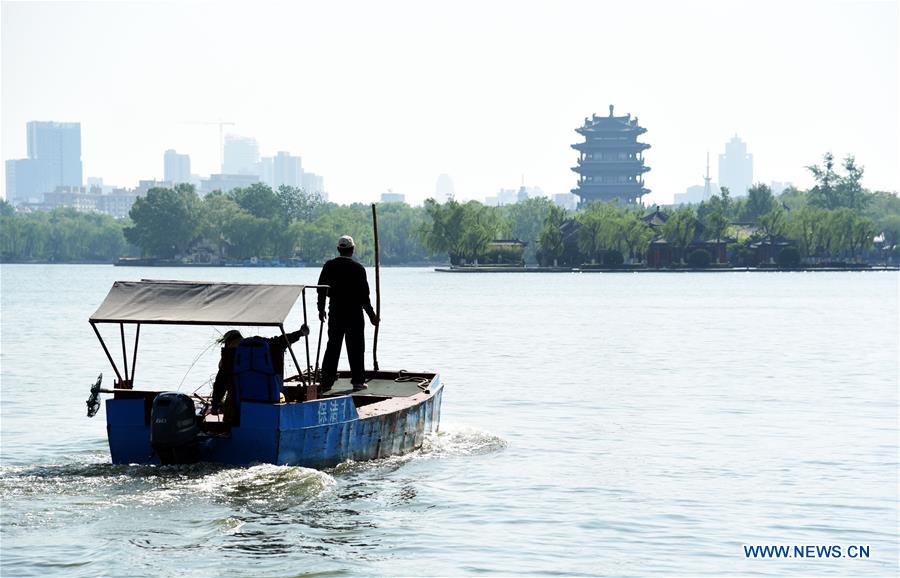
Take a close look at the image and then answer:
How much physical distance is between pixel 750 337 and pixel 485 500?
35.6 metres

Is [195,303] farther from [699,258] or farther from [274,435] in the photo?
[699,258]

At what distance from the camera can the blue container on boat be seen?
15.1 meters

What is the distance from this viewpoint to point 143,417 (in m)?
15.7

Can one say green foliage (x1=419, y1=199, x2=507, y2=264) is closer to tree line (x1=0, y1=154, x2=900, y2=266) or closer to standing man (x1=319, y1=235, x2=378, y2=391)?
tree line (x1=0, y1=154, x2=900, y2=266)

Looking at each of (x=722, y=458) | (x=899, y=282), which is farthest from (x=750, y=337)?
(x=899, y=282)

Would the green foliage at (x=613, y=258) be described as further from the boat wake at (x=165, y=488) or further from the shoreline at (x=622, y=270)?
the boat wake at (x=165, y=488)

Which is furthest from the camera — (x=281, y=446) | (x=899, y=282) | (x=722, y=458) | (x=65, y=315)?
(x=899, y=282)

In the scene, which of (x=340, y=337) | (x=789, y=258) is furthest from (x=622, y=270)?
(x=340, y=337)

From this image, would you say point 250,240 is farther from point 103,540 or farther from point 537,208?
point 103,540

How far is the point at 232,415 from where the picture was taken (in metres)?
15.4

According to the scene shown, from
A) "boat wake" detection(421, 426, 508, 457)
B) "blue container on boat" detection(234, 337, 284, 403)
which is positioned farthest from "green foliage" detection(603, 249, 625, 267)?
"blue container on boat" detection(234, 337, 284, 403)

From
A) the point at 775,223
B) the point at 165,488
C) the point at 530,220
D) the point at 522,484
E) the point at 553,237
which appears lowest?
the point at 522,484

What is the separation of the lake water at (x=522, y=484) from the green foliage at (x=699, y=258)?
10775cm

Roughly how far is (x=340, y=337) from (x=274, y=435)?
2.66 metres
